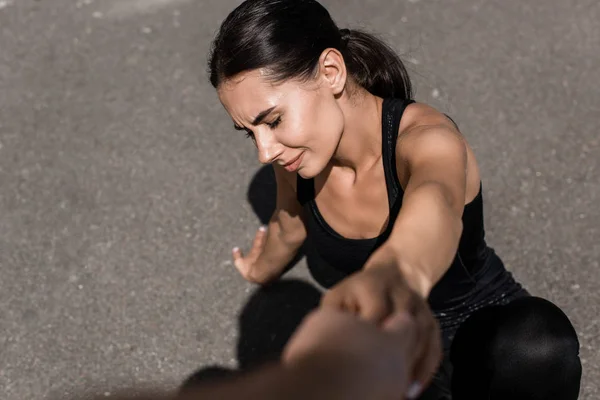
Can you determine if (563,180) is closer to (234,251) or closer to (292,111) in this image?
(234,251)

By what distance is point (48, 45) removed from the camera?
14.8 ft

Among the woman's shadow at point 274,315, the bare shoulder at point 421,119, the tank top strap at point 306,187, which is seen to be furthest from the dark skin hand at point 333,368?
the woman's shadow at point 274,315

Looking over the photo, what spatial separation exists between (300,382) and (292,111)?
137 cm

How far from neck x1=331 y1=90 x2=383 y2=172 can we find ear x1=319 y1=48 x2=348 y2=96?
0.07 metres

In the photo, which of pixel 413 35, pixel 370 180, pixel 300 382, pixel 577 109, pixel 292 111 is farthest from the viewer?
pixel 413 35

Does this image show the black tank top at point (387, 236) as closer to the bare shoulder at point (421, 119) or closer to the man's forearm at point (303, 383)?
the bare shoulder at point (421, 119)

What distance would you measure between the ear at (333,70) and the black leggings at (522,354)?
87cm

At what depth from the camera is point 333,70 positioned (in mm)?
2277

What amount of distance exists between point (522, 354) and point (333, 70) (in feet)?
3.30

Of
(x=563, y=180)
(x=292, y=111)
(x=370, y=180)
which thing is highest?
(x=292, y=111)

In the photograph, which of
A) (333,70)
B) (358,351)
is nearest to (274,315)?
(333,70)

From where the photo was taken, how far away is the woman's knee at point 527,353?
94.1 inches

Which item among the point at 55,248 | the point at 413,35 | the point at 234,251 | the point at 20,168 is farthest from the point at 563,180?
the point at 20,168

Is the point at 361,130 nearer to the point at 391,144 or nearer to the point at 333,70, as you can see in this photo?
the point at 391,144
